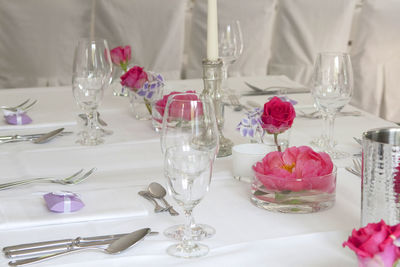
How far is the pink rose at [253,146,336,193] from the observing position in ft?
3.20

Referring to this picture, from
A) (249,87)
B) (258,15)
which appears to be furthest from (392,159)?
(258,15)

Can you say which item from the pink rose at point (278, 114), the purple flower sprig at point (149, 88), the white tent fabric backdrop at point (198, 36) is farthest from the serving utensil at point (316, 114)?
the white tent fabric backdrop at point (198, 36)

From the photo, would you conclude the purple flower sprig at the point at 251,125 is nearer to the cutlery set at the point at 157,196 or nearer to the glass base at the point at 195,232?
the cutlery set at the point at 157,196

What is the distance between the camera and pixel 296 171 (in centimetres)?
99

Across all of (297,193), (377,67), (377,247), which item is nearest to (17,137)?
(297,193)

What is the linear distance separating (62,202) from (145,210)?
0.14 metres

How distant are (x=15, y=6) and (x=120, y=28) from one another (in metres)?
0.55

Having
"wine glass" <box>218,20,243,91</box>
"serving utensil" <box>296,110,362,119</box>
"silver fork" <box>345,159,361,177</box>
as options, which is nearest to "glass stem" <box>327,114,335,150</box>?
"silver fork" <box>345,159,361,177</box>

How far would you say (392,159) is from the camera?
2.46ft

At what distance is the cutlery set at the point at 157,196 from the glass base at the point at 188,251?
0.42 feet

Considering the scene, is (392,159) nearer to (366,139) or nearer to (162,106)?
(366,139)

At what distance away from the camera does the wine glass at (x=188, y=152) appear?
0.84m

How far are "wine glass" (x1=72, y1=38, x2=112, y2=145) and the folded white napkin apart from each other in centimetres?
39

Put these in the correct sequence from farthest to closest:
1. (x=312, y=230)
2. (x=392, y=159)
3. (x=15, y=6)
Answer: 1. (x=15, y=6)
2. (x=312, y=230)
3. (x=392, y=159)
